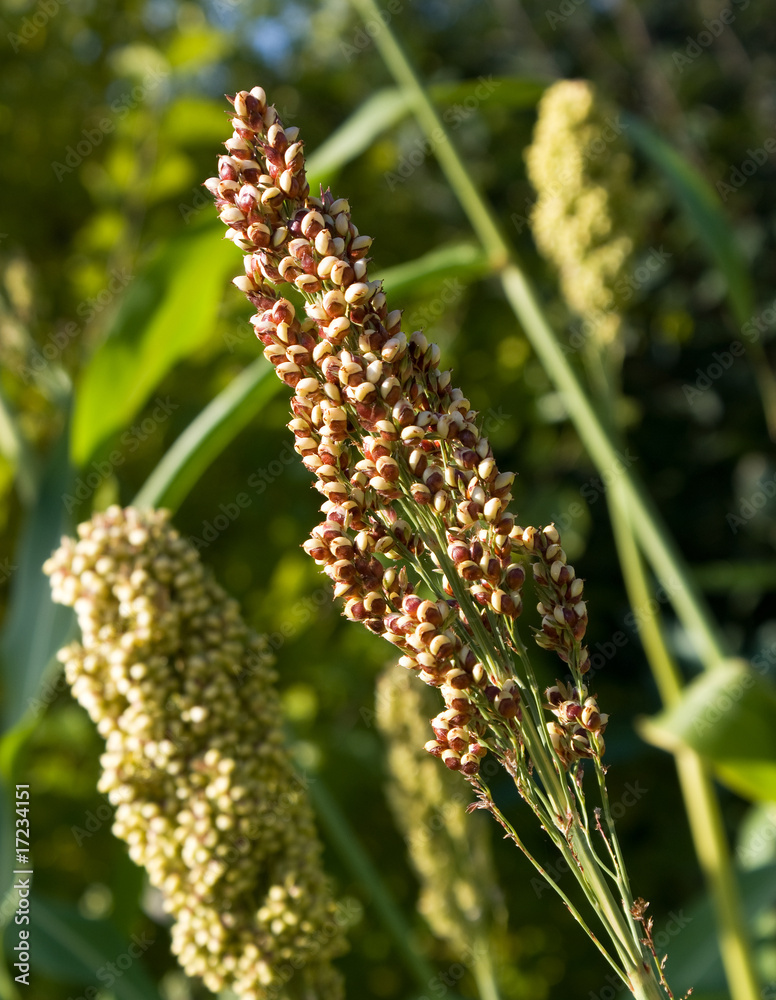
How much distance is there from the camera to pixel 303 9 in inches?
188

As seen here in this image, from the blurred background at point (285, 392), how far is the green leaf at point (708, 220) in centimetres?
1

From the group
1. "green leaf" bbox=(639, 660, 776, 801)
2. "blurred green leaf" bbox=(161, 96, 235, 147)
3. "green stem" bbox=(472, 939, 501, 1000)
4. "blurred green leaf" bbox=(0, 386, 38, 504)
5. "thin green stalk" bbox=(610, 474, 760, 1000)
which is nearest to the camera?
"green leaf" bbox=(639, 660, 776, 801)

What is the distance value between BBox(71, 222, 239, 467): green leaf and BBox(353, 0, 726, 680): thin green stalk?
1.50 ft

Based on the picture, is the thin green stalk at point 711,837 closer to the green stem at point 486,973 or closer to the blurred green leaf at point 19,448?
the green stem at point 486,973

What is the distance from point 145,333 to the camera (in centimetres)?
192

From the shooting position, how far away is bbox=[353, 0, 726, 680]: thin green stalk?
177cm

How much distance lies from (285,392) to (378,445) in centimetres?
216

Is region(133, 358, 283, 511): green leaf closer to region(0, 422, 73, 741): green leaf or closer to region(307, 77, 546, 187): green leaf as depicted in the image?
region(0, 422, 73, 741): green leaf

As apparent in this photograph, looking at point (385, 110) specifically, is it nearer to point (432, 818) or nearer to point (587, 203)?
point (587, 203)

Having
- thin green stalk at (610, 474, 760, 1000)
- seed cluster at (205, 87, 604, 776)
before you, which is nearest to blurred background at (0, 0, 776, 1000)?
thin green stalk at (610, 474, 760, 1000)

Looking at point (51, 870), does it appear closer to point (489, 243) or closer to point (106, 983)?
point (106, 983)

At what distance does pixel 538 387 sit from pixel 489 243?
58.4 inches

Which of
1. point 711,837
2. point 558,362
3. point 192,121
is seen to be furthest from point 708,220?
point 192,121

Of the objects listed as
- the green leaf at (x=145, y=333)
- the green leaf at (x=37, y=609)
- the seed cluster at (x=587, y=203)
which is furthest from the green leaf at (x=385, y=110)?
the green leaf at (x=37, y=609)
